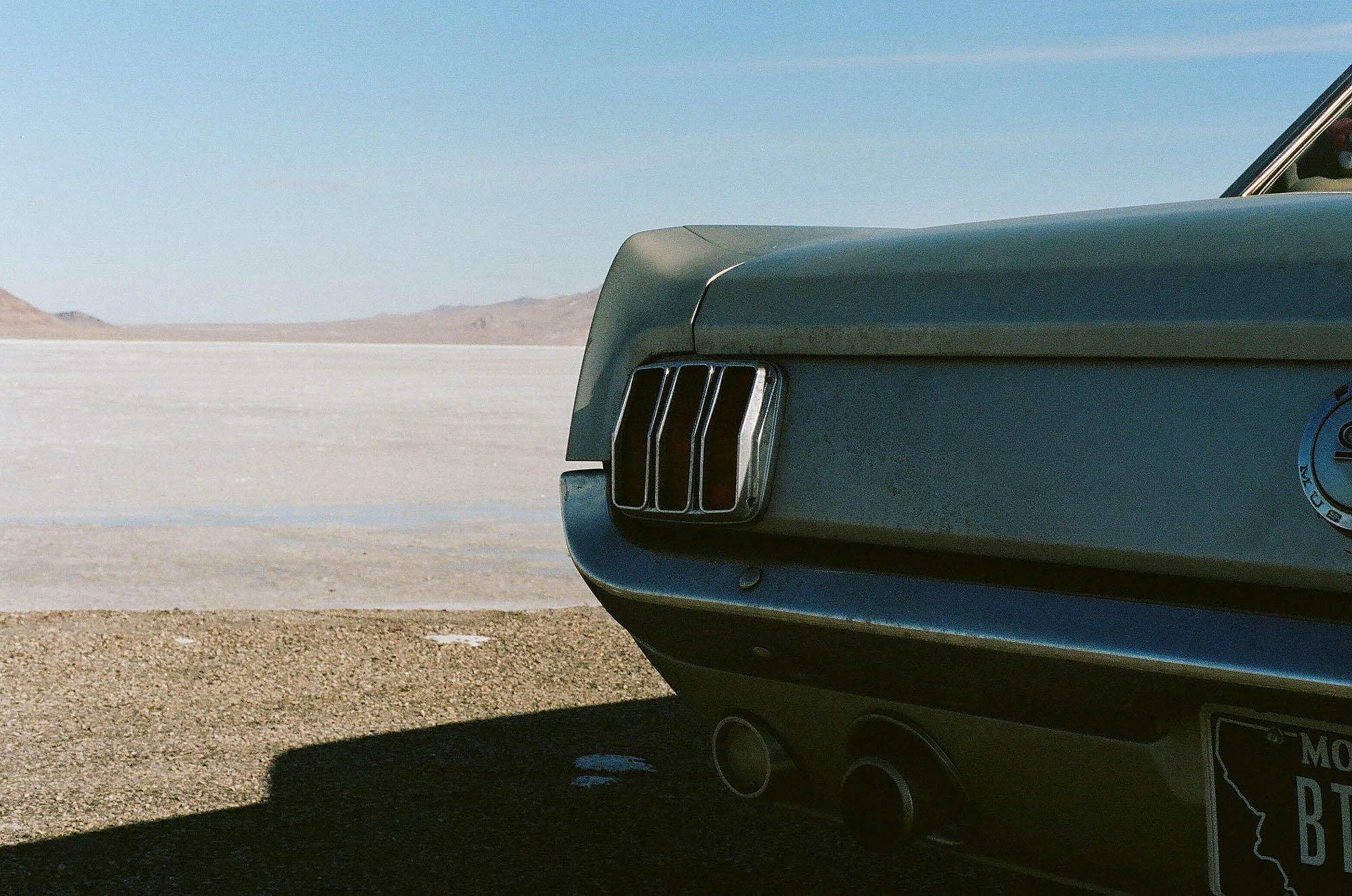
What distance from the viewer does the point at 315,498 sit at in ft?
36.9

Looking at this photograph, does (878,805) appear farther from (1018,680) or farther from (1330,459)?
(1330,459)

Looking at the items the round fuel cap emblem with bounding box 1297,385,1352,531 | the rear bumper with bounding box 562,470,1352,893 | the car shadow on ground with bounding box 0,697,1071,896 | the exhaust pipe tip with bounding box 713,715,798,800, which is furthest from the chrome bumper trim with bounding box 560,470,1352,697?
the car shadow on ground with bounding box 0,697,1071,896

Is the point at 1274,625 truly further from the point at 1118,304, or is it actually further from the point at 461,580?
the point at 461,580

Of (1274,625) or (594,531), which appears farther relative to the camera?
(594,531)

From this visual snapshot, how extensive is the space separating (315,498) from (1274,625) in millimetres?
10430

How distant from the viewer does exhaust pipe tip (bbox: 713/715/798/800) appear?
6.91 ft

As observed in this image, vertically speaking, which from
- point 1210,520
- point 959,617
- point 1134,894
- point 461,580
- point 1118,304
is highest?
point 1118,304

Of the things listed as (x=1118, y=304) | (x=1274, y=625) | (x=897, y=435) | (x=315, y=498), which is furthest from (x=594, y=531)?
(x=315, y=498)

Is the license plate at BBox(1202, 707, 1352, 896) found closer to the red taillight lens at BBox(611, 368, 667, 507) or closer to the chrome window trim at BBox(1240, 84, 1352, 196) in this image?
the red taillight lens at BBox(611, 368, 667, 507)

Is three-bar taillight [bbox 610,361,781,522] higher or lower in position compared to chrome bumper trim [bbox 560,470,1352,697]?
higher

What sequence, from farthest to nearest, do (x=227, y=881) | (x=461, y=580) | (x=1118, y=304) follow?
(x=461, y=580) < (x=227, y=881) < (x=1118, y=304)

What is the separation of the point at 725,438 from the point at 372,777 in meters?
2.08

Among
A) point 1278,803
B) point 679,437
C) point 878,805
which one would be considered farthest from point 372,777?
point 1278,803

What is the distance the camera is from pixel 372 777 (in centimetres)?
370
